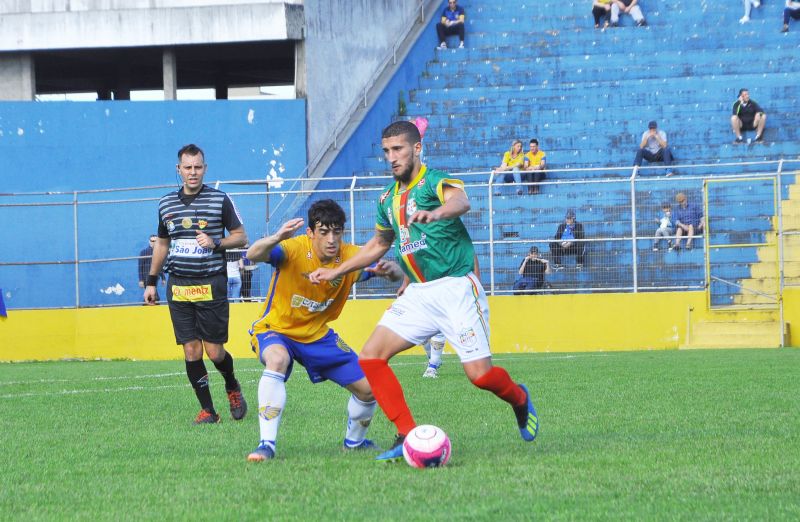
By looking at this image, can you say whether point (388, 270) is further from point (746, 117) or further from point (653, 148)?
point (746, 117)

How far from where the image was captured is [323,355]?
793cm

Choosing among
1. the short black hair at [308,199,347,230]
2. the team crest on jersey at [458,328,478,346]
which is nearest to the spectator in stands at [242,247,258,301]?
the short black hair at [308,199,347,230]

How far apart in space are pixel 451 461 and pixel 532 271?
1433 cm

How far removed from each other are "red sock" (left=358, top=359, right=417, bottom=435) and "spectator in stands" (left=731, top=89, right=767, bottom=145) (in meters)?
20.2

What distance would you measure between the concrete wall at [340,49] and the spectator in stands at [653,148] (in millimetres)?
6624

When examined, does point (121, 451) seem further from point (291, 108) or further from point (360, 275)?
point (291, 108)

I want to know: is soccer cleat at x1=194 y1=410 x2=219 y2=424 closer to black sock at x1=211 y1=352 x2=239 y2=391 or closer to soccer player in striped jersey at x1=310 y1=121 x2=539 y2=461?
black sock at x1=211 y1=352 x2=239 y2=391

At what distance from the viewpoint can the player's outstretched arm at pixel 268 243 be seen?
284 inches

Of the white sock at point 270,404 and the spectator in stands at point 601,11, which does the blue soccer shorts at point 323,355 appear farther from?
the spectator in stands at point 601,11

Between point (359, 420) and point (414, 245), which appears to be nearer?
point (414, 245)

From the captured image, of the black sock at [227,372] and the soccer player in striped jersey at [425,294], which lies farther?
the black sock at [227,372]

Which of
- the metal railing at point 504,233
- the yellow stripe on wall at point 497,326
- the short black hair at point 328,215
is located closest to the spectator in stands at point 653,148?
the metal railing at point 504,233

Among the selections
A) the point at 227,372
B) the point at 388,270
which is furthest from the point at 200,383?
the point at 388,270

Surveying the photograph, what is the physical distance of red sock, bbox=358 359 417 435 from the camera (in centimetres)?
702
